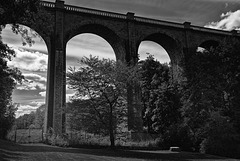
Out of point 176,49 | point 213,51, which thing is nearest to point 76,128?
point 213,51

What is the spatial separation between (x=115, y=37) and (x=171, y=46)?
828 cm

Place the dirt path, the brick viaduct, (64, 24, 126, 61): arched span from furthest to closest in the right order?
1. (64, 24, 126, 61): arched span
2. the brick viaduct
3. the dirt path

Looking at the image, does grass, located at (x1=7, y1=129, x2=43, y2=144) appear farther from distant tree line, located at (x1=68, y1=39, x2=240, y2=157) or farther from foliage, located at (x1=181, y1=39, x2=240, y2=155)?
foliage, located at (x1=181, y1=39, x2=240, y2=155)

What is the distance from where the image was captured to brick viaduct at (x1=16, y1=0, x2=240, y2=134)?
22.7 m

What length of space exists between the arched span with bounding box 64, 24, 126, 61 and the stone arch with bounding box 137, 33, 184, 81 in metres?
3.61

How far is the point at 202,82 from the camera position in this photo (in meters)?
19.0

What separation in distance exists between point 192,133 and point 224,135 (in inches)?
128

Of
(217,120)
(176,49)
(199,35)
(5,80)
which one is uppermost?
(199,35)

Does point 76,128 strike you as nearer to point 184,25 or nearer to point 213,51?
point 213,51

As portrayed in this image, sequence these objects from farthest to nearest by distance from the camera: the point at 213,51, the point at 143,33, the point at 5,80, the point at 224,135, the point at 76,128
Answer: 1. the point at 143,33
2. the point at 213,51
3. the point at 76,128
4. the point at 224,135
5. the point at 5,80

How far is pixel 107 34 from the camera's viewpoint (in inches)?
1106

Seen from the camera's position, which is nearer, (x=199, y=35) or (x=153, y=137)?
(x=153, y=137)

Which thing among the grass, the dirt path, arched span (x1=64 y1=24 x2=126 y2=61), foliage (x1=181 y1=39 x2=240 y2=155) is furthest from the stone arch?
the dirt path

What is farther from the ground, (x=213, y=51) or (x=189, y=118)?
(x=213, y=51)
